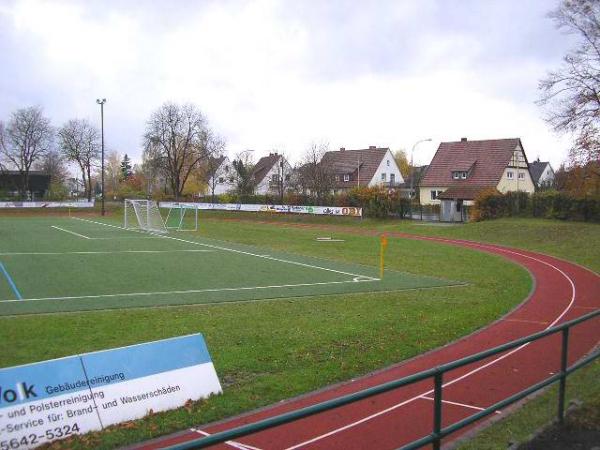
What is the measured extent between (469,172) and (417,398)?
5619cm

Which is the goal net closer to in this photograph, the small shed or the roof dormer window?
the small shed

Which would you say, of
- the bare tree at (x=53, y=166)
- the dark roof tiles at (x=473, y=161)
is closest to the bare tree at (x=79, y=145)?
the bare tree at (x=53, y=166)

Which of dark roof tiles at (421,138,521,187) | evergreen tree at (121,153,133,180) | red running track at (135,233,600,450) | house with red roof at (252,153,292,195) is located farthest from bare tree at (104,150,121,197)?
red running track at (135,233,600,450)

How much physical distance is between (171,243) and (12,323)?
2172 cm

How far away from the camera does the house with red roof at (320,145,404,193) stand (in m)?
77.4

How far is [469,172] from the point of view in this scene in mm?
61656

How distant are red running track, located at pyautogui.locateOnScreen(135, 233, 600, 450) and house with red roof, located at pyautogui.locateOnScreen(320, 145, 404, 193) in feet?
206

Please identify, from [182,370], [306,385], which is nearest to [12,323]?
[182,370]

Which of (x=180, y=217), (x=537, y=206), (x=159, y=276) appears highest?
(x=537, y=206)

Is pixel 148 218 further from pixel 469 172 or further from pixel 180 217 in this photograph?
pixel 469 172

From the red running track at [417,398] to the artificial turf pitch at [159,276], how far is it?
719cm

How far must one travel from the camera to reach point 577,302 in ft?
58.2

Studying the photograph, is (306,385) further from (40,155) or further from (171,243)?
(40,155)

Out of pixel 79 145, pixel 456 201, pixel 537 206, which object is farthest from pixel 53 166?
pixel 537 206
